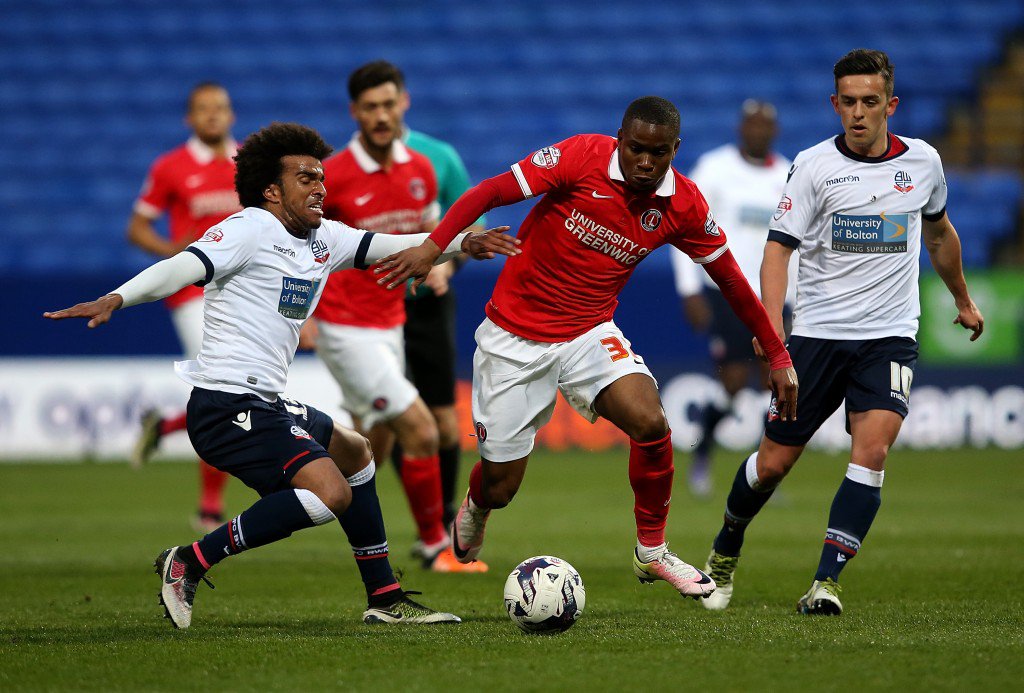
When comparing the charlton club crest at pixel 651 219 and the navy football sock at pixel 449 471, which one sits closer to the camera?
the charlton club crest at pixel 651 219

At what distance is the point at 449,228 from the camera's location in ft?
16.6

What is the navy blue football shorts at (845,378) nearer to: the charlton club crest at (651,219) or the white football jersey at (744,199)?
the charlton club crest at (651,219)

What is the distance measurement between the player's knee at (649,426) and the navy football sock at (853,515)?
0.75 m

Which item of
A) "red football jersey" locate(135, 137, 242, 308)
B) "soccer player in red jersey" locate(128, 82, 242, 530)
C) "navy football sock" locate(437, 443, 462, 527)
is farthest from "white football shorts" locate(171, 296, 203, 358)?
"navy football sock" locate(437, 443, 462, 527)

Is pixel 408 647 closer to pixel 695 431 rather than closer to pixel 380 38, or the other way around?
pixel 695 431

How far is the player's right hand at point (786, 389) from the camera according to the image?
17.1 ft

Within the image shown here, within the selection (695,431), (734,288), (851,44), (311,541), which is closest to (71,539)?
(311,541)

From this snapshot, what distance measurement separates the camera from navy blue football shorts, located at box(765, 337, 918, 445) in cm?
538

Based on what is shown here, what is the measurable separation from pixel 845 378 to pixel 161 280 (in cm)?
274

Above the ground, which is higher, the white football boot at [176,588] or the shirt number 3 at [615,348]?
the shirt number 3 at [615,348]

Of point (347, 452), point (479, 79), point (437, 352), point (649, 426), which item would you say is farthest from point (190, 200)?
point (479, 79)

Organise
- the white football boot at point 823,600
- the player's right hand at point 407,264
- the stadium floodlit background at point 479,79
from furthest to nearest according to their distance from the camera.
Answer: the stadium floodlit background at point 479,79 < the white football boot at point 823,600 < the player's right hand at point 407,264

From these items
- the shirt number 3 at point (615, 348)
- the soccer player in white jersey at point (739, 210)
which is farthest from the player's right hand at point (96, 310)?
the soccer player in white jersey at point (739, 210)

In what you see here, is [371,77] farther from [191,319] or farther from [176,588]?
[176,588]
